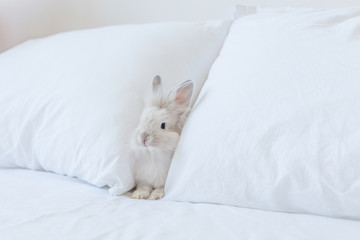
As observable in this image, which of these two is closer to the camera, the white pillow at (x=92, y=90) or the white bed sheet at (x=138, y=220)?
the white bed sheet at (x=138, y=220)

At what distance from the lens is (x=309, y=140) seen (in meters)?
0.69

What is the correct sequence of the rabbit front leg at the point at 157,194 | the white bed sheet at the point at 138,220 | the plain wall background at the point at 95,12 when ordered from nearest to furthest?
the white bed sheet at the point at 138,220, the rabbit front leg at the point at 157,194, the plain wall background at the point at 95,12

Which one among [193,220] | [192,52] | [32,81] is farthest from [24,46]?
[193,220]

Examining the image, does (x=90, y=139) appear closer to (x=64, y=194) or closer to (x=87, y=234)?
(x=64, y=194)

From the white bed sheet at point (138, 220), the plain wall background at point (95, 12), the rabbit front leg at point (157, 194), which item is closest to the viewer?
the white bed sheet at point (138, 220)

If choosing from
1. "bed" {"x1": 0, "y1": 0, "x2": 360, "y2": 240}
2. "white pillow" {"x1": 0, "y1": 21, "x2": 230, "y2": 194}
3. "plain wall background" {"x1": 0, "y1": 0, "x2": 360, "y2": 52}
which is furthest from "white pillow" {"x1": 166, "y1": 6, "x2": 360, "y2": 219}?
"plain wall background" {"x1": 0, "y1": 0, "x2": 360, "y2": 52}

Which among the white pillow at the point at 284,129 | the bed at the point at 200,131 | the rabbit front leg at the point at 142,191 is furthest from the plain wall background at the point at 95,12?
the rabbit front leg at the point at 142,191

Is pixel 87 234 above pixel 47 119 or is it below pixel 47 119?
below

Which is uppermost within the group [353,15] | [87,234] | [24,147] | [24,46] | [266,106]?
[353,15]

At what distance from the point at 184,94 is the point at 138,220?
1.06ft

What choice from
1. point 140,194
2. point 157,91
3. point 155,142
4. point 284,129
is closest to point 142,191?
point 140,194

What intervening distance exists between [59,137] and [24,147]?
12 cm

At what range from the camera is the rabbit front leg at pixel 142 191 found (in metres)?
0.85

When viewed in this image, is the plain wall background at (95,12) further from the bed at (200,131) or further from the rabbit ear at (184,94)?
the rabbit ear at (184,94)
